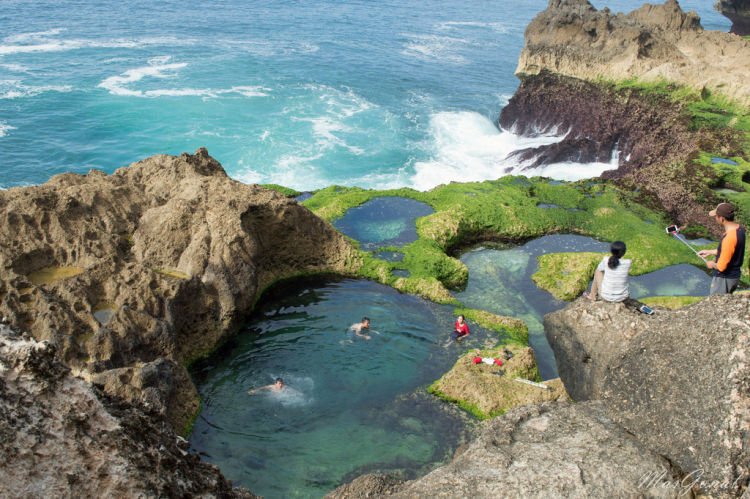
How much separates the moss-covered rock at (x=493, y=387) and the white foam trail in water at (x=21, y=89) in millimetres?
54640

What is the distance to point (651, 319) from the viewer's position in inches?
469

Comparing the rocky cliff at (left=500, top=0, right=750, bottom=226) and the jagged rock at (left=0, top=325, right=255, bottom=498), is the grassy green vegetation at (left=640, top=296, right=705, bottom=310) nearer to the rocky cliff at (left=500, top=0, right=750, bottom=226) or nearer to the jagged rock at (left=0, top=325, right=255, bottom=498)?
the rocky cliff at (left=500, top=0, right=750, bottom=226)

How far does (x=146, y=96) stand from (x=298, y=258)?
139ft

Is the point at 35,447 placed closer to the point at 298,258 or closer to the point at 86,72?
the point at 298,258

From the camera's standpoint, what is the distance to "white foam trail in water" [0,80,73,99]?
57.0 meters

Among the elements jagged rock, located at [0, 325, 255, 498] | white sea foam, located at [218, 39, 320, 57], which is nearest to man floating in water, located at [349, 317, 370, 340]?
jagged rock, located at [0, 325, 255, 498]

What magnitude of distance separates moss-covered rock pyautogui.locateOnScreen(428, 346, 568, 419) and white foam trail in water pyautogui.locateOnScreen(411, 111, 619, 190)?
89.2 feet

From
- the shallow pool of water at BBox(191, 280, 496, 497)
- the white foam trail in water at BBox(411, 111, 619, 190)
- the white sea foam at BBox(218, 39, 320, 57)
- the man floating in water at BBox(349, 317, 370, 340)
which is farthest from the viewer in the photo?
the white sea foam at BBox(218, 39, 320, 57)

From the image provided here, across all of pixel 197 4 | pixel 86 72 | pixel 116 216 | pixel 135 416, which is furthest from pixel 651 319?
pixel 197 4

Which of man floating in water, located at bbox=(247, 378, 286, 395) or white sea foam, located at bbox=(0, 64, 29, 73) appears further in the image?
white sea foam, located at bbox=(0, 64, 29, 73)

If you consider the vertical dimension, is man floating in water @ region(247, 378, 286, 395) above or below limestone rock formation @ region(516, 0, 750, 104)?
below

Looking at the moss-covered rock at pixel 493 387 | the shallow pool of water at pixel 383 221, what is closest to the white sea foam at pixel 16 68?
the shallow pool of water at pixel 383 221

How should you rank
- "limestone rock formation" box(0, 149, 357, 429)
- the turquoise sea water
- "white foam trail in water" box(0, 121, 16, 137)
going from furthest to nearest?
1. "white foam trail in water" box(0, 121, 16, 137)
2. the turquoise sea water
3. "limestone rock formation" box(0, 149, 357, 429)

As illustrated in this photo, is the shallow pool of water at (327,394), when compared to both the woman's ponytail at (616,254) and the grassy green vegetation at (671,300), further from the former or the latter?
the grassy green vegetation at (671,300)
